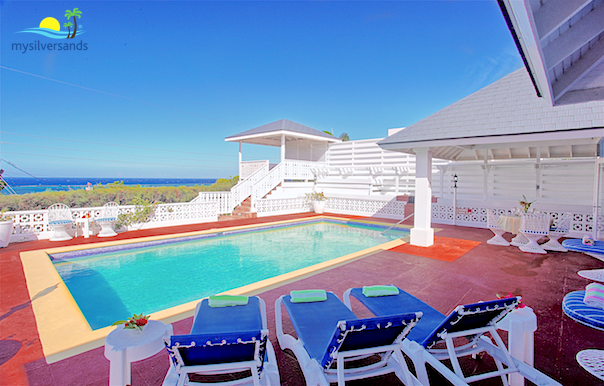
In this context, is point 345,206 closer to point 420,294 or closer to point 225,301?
point 420,294

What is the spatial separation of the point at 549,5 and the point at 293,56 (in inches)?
871

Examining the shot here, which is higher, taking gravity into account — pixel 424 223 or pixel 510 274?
pixel 424 223

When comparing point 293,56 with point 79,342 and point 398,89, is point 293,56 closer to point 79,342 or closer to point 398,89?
point 398,89

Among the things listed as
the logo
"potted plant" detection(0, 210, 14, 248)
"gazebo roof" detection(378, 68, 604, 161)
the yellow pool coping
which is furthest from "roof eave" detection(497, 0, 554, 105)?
the logo

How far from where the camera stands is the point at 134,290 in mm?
5547

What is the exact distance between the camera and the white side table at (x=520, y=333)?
2344mm

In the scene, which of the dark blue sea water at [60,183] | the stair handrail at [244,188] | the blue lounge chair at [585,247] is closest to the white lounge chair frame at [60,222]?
the dark blue sea water at [60,183]

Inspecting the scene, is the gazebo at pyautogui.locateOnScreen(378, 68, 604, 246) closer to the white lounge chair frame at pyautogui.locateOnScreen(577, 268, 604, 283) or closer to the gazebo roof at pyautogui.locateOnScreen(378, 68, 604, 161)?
the gazebo roof at pyautogui.locateOnScreen(378, 68, 604, 161)

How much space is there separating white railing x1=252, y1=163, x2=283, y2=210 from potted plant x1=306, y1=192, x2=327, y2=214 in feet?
5.70

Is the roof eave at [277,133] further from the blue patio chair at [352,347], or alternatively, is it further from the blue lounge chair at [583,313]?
the blue lounge chair at [583,313]

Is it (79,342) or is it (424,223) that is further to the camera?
(424,223)

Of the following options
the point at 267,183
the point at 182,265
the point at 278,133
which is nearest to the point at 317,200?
the point at 267,183

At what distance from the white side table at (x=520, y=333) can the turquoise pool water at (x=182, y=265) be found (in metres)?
4.56

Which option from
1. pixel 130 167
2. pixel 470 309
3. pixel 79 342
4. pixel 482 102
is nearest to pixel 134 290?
pixel 79 342
